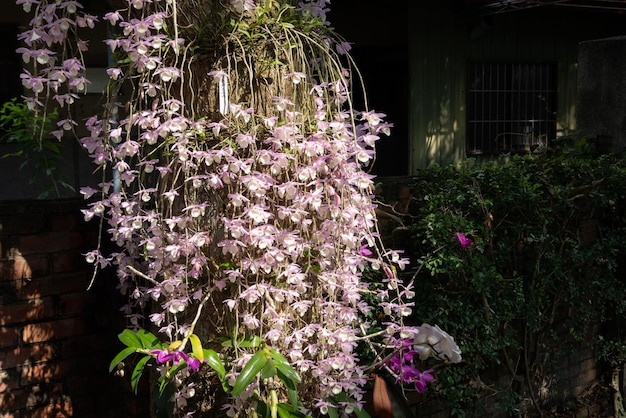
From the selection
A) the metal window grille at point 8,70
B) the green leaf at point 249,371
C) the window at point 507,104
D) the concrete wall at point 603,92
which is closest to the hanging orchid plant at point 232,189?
the green leaf at point 249,371

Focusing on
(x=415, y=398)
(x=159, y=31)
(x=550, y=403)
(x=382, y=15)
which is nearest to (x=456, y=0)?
(x=382, y=15)

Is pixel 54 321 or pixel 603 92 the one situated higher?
pixel 603 92

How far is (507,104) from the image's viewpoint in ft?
33.4

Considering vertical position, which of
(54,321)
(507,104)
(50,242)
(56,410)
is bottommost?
(56,410)

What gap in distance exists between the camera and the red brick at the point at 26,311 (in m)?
2.93

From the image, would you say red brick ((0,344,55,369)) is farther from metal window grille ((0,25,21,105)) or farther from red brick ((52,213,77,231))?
metal window grille ((0,25,21,105))

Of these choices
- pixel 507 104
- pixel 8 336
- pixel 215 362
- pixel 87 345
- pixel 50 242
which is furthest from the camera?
pixel 507 104

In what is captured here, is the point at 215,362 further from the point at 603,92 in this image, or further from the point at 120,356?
the point at 603,92

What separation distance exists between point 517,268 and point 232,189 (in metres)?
2.20

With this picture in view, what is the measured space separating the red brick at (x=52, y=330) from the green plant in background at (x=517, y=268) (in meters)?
1.56

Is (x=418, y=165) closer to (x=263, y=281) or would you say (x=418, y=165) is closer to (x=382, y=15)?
(x=382, y=15)

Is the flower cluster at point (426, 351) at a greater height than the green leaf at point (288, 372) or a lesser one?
lesser

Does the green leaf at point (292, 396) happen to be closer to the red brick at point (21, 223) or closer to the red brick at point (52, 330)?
the red brick at point (52, 330)

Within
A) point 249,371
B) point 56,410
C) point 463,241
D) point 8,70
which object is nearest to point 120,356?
point 249,371
